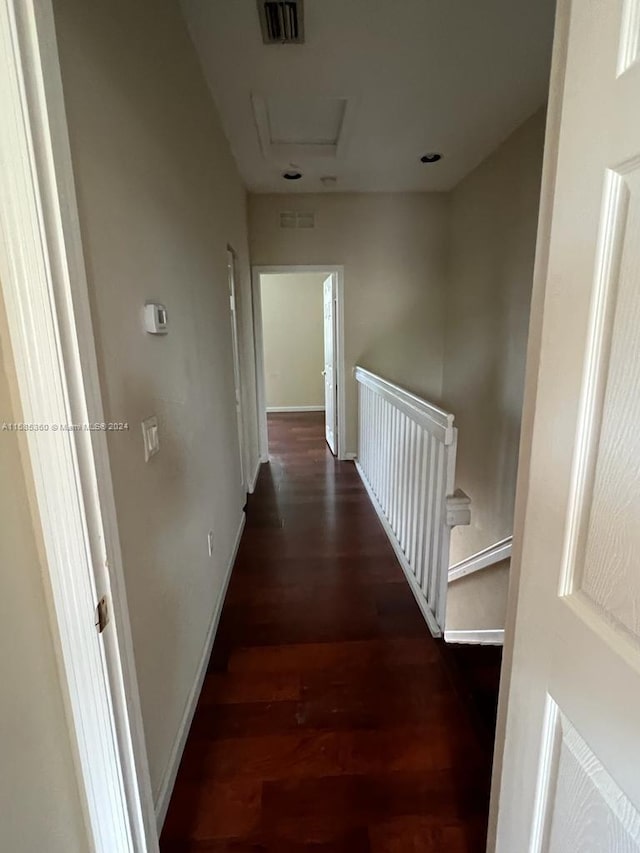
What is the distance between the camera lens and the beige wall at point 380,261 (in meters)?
4.26

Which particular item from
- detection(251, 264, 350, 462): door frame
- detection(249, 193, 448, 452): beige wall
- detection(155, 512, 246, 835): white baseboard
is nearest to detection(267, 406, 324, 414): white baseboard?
detection(251, 264, 350, 462): door frame

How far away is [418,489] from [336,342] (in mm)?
2513

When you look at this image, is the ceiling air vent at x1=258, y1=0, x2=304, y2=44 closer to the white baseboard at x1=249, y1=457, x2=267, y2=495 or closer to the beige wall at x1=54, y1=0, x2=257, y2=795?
the beige wall at x1=54, y1=0, x2=257, y2=795

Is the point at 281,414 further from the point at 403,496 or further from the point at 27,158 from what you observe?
the point at 27,158

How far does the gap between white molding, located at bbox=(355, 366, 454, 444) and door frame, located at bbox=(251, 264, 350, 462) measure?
1.05 metres

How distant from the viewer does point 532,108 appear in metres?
2.79

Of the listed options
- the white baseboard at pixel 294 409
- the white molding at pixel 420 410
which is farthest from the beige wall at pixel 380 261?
the white baseboard at pixel 294 409

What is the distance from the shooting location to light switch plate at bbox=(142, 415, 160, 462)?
125 cm

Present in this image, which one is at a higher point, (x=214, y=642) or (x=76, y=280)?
(x=76, y=280)

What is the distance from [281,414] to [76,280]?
21.5 ft

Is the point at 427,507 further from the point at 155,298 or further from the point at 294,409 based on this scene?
the point at 294,409

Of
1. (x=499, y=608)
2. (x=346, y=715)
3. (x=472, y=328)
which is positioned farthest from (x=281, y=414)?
(x=346, y=715)

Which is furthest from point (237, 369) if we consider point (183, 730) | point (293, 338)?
point (293, 338)

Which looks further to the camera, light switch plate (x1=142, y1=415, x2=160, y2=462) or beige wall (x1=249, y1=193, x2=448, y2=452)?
beige wall (x1=249, y1=193, x2=448, y2=452)
